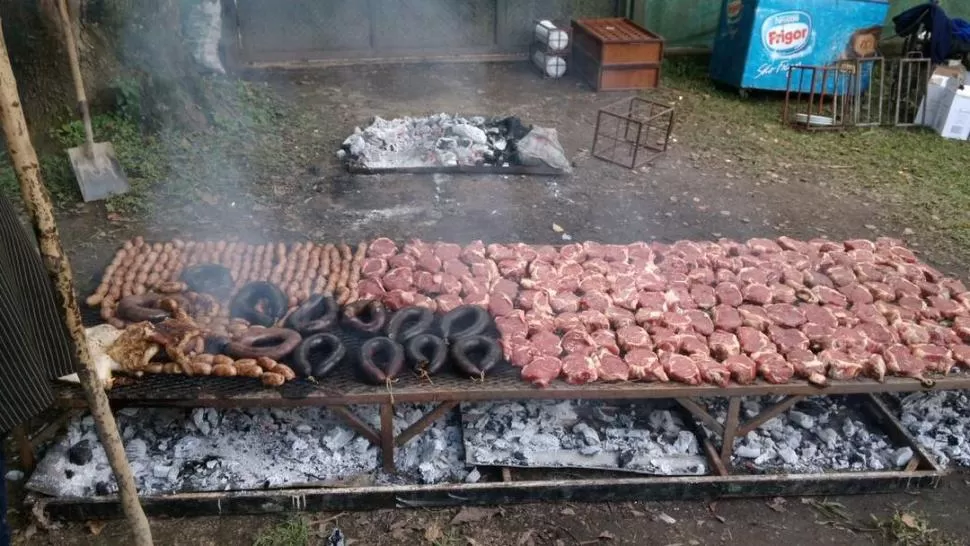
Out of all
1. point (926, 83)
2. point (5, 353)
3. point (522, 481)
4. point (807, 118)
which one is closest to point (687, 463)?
point (522, 481)

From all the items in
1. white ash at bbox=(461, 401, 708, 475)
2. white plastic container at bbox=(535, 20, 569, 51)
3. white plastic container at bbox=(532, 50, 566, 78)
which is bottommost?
white ash at bbox=(461, 401, 708, 475)

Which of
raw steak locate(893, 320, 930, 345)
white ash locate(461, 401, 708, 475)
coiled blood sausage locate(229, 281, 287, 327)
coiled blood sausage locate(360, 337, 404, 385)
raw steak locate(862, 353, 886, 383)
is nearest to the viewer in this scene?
coiled blood sausage locate(360, 337, 404, 385)

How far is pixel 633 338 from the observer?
5191 millimetres

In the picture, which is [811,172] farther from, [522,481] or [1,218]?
[1,218]

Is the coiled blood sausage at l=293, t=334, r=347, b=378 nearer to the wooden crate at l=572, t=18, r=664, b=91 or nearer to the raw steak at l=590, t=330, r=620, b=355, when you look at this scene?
the raw steak at l=590, t=330, r=620, b=355

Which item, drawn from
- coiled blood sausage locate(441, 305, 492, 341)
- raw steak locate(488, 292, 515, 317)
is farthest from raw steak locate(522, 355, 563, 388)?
raw steak locate(488, 292, 515, 317)

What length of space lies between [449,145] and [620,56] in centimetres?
445

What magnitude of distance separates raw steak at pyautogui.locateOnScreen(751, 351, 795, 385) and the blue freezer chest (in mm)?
8607

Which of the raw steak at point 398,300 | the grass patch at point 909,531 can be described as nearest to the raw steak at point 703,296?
the grass patch at point 909,531

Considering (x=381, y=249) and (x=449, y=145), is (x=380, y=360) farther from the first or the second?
(x=449, y=145)

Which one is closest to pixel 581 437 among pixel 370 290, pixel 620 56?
pixel 370 290

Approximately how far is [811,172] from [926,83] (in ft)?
11.3

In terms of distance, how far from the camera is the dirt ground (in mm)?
4695

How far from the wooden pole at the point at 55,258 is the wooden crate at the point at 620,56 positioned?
10.8 metres
